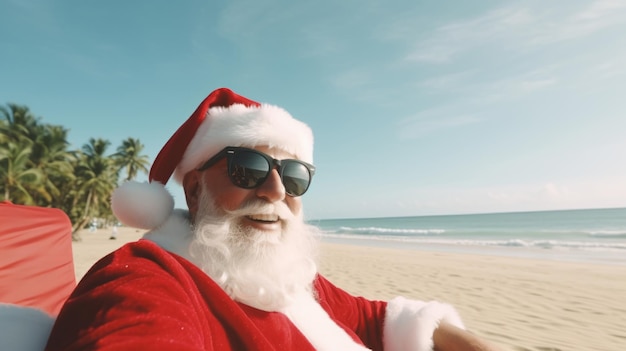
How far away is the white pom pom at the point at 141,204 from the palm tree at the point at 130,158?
42.4 metres

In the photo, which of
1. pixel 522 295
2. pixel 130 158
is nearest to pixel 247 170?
pixel 522 295

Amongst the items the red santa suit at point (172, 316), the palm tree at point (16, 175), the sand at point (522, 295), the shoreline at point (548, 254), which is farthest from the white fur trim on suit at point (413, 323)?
the palm tree at point (16, 175)

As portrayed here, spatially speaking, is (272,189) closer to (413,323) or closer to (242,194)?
(242,194)

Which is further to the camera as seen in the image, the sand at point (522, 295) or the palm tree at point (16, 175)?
the palm tree at point (16, 175)

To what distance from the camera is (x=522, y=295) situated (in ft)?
19.6

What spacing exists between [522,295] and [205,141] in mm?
6558

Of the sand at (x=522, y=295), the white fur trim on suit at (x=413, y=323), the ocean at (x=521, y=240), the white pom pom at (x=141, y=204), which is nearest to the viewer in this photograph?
the white pom pom at (x=141, y=204)

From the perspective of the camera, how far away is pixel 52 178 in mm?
→ 24531

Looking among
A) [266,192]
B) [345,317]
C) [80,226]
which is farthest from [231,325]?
[80,226]

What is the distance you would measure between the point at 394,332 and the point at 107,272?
1371 mm

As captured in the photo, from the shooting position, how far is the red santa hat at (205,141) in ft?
4.38

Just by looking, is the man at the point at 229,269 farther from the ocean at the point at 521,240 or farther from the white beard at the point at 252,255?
the ocean at the point at 521,240

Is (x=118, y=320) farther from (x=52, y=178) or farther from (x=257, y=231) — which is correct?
(x=52, y=178)

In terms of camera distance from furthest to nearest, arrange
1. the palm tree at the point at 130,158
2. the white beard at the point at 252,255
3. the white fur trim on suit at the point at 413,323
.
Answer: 1. the palm tree at the point at 130,158
2. the white fur trim on suit at the point at 413,323
3. the white beard at the point at 252,255
